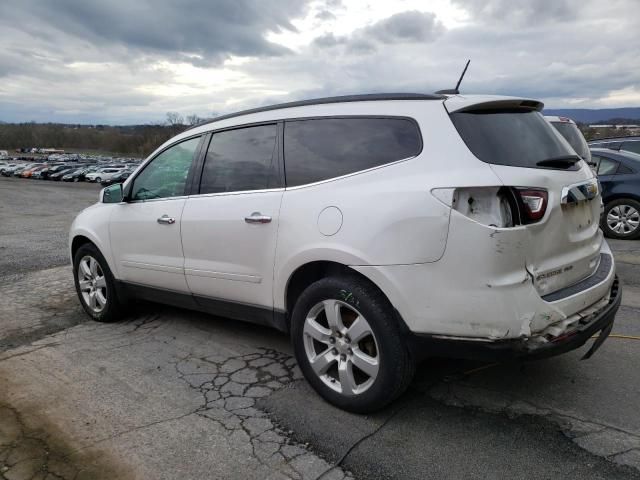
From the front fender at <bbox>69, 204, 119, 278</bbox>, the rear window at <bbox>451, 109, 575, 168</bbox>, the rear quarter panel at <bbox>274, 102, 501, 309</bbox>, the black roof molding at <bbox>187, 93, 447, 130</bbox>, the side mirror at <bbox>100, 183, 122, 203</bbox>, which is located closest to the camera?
the rear quarter panel at <bbox>274, 102, 501, 309</bbox>

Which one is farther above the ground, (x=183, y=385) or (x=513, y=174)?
(x=513, y=174)

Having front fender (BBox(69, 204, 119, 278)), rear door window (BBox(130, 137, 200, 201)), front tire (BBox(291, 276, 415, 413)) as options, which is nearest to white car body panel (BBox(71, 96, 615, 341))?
front tire (BBox(291, 276, 415, 413))

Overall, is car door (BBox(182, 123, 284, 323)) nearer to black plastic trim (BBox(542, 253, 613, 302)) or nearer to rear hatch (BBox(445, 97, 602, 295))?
rear hatch (BBox(445, 97, 602, 295))

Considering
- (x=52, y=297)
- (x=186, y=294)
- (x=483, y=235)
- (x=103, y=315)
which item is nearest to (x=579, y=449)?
(x=483, y=235)

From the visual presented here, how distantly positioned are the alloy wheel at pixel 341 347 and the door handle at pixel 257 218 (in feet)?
2.17

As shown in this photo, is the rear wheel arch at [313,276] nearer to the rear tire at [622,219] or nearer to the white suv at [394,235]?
the white suv at [394,235]

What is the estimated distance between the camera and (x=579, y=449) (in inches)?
103

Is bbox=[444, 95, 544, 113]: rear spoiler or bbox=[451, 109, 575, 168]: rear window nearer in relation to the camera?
bbox=[451, 109, 575, 168]: rear window

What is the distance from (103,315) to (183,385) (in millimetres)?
1784

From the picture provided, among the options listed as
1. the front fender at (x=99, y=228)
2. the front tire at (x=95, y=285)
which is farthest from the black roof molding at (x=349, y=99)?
the front tire at (x=95, y=285)

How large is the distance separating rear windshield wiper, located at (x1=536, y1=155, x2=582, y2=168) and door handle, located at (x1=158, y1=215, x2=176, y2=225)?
2.64 metres

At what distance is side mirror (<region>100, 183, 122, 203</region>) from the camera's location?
181 inches

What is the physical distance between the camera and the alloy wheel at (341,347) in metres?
2.90

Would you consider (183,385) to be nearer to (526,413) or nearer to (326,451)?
(326,451)
